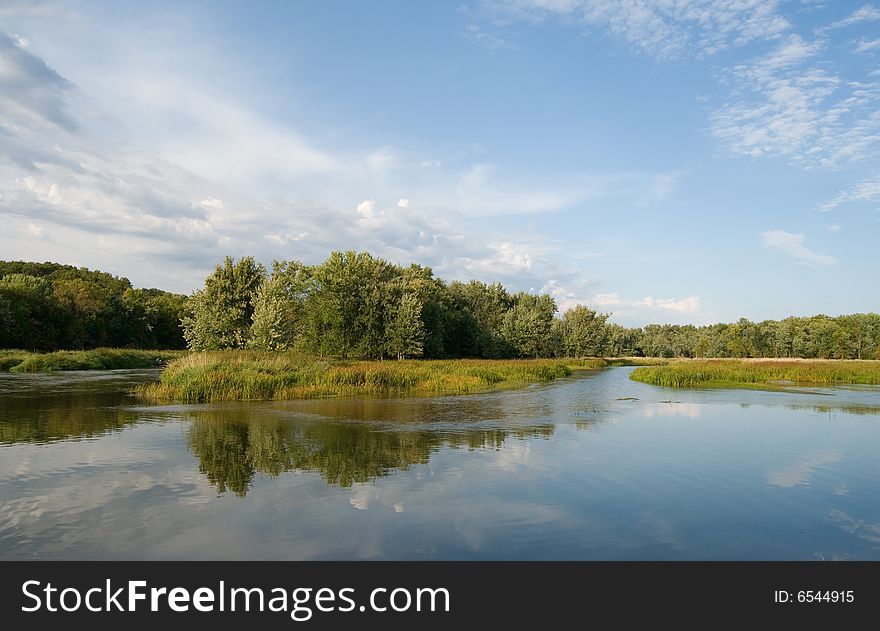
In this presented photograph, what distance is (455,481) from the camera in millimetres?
11781

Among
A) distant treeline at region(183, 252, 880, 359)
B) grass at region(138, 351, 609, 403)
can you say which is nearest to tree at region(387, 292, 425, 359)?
distant treeline at region(183, 252, 880, 359)

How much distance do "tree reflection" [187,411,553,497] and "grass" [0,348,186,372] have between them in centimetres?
3557

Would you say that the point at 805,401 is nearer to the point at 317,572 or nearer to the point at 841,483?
the point at 841,483

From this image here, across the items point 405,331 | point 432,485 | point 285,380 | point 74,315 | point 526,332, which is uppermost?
point 74,315

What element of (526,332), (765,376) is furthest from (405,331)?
(765,376)

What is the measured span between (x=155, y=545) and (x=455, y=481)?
5.73 meters

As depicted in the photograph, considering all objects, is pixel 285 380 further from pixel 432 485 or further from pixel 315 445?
pixel 432 485

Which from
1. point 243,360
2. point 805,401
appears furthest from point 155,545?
point 805,401

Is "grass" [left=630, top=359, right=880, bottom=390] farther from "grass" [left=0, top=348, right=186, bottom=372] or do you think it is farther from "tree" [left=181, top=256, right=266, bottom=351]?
"grass" [left=0, top=348, right=186, bottom=372]

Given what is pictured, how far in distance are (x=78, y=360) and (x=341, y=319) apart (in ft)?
78.7

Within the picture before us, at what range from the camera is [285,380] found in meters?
28.6

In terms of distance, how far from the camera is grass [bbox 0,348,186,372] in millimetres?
46781

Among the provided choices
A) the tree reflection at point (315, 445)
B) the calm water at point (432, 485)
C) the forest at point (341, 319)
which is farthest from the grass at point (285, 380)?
the forest at point (341, 319)

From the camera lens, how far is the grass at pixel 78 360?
1842 inches
